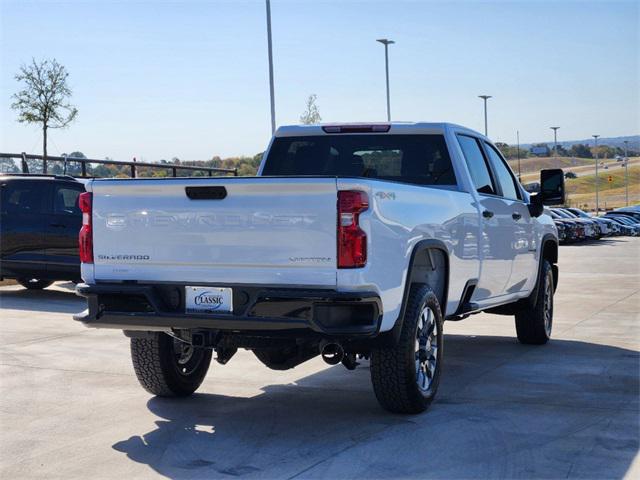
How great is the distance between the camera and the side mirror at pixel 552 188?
10.2 m

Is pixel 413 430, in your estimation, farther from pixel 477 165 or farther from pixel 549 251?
pixel 549 251

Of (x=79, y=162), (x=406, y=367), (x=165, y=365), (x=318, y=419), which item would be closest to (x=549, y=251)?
(x=406, y=367)

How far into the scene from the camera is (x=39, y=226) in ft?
49.9

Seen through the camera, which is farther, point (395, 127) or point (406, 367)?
point (395, 127)

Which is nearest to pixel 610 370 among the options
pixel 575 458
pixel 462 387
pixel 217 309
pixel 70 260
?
pixel 462 387

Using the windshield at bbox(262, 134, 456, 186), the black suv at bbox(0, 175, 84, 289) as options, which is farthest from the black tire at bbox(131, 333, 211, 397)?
the black suv at bbox(0, 175, 84, 289)

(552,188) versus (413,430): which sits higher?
(552,188)

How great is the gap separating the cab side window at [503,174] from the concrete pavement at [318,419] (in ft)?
5.15

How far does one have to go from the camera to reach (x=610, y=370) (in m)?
9.05

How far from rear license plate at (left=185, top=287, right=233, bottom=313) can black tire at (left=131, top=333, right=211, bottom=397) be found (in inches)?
35.1

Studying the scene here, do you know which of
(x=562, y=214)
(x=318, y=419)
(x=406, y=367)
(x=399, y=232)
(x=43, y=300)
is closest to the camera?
(x=399, y=232)

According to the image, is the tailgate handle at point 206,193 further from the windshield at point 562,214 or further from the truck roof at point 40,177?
the windshield at point 562,214

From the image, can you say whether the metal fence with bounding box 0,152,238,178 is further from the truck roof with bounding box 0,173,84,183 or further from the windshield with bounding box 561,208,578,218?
the windshield with bounding box 561,208,578,218

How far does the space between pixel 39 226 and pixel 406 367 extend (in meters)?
Answer: 9.62
